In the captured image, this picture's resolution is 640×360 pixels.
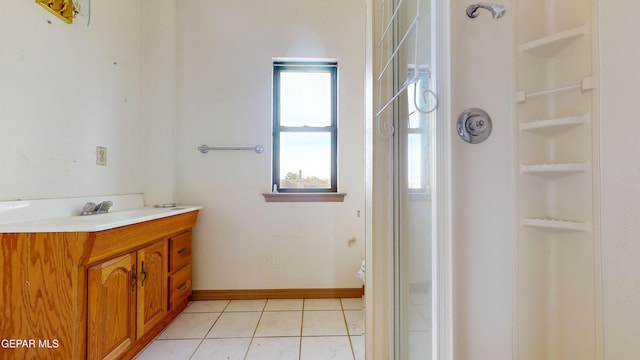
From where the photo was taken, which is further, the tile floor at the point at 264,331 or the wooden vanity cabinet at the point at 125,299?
the tile floor at the point at 264,331

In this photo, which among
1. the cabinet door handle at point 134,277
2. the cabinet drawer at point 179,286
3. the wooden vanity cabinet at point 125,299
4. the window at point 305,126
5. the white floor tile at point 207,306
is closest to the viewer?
the wooden vanity cabinet at point 125,299

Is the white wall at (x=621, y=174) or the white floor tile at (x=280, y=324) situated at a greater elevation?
the white wall at (x=621, y=174)

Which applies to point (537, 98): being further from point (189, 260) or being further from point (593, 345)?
point (189, 260)

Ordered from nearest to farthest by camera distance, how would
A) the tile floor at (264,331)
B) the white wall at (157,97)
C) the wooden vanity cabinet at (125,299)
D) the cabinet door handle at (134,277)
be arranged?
the wooden vanity cabinet at (125,299)
the cabinet door handle at (134,277)
the tile floor at (264,331)
the white wall at (157,97)

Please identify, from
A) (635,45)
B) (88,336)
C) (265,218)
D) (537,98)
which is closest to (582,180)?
(537,98)

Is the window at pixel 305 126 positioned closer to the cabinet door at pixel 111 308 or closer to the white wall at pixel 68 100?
the white wall at pixel 68 100

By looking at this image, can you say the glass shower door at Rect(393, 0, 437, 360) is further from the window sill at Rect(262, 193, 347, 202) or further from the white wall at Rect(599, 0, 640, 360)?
the window sill at Rect(262, 193, 347, 202)

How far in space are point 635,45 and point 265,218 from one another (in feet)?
7.28

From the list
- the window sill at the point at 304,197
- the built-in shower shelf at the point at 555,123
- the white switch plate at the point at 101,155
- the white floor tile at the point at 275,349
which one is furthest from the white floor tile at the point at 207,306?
the built-in shower shelf at the point at 555,123

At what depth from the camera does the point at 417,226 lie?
34.6 inches

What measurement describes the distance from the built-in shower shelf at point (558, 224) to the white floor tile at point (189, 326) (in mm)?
1935

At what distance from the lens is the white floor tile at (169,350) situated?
1540 millimetres

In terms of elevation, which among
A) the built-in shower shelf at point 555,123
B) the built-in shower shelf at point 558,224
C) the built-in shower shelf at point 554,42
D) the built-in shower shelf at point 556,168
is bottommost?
the built-in shower shelf at point 558,224

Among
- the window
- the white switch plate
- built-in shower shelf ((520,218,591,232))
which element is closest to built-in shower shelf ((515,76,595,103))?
Result: built-in shower shelf ((520,218,591,232))
